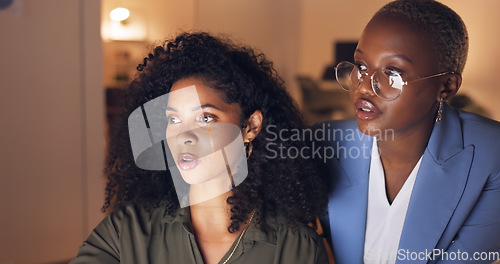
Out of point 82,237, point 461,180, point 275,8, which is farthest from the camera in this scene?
point 275,8

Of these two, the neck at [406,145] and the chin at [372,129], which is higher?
the chin at [372,129]

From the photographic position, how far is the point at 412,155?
4.83 feet

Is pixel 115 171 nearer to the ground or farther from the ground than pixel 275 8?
nearer to the ground

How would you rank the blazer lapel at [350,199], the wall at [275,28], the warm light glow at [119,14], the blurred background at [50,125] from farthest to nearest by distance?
1. the wall at [275,28]
2. the warm light glow at [119,14]
3. the blurred background at [50,125]
4. the blazer lapel at [350,199]

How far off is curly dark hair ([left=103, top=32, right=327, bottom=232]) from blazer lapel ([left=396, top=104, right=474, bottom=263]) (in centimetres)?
26

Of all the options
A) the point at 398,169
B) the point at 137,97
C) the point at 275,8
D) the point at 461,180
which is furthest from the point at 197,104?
the point at 275,8

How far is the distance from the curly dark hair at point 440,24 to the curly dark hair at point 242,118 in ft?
1.28

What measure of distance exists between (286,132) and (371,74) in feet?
1.10

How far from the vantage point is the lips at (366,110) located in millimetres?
1318

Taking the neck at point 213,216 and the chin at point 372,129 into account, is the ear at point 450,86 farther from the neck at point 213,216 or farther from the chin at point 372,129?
the neck at point 213,216

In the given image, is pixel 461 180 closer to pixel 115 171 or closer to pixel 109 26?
pixel 115 171

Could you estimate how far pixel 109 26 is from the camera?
18.6 ft

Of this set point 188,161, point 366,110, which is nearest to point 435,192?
point 366,110

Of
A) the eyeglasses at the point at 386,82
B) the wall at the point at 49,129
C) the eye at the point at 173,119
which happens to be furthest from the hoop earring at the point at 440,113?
the wall at the point at 49,129
